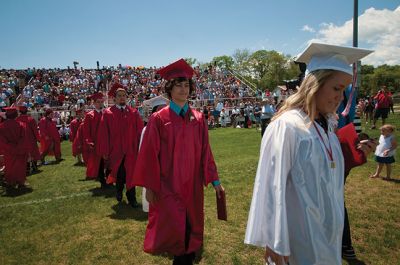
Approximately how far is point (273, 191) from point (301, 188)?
17cm

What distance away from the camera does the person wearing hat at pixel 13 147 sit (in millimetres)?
8453

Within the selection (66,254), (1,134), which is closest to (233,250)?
(66,254)

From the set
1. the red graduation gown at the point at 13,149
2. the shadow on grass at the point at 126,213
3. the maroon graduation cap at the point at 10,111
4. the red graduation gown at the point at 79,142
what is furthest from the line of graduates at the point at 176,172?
the red graduation gown at the point at 79,142

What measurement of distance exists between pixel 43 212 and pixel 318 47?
6209mm

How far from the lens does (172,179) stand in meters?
3.12

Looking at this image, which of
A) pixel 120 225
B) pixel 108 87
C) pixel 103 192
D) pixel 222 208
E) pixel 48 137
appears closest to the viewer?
pixel 222 208

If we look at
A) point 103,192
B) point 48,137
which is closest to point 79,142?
point 48,137

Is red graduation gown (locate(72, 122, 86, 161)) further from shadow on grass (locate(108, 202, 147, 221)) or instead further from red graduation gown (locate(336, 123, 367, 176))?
red graduation gown (locate(336, 123, 367, 176))

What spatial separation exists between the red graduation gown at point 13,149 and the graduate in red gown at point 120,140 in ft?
11.6

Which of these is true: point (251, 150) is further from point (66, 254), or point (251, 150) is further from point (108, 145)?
point (66, 254)

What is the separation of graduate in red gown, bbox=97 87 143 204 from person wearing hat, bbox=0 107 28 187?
355 centimetres

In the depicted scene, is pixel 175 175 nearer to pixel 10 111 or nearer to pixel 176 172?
pixel 176 172

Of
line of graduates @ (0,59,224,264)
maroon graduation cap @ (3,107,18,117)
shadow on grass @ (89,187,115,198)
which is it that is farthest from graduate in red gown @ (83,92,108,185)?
line of graduates @ (0,59,224,264)

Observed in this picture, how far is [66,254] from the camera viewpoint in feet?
14.6
